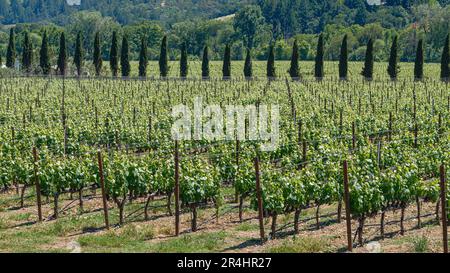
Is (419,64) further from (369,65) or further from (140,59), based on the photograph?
(140,59)

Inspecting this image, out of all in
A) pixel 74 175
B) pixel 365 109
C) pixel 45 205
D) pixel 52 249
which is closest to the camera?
pixel 52 249

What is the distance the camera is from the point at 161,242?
13.6 m

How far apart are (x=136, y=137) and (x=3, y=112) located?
10288mm

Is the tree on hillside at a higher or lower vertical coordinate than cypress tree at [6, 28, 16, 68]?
higher

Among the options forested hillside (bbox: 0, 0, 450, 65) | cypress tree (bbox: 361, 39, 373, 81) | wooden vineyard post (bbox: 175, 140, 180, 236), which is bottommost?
wooden vineyard post (bbox: 175, 140, 180, 236)

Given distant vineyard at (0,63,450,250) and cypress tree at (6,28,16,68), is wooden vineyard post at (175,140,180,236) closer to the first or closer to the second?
distant vineyard at (0,63,450,250)

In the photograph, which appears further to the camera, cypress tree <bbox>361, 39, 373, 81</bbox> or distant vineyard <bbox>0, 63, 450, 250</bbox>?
cypress tree <bbox>361, 39, 373, 81</bbox>

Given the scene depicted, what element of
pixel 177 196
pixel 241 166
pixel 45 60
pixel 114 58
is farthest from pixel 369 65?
pixel 177 196

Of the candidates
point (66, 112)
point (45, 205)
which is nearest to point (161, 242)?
point (45, 205)

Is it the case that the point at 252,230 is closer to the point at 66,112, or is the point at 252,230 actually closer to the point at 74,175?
the point at 74,175

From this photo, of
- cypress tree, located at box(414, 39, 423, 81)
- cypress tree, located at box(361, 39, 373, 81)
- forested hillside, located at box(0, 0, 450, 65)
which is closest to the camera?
cypress tree, located at box(414, 39, 423, 81)

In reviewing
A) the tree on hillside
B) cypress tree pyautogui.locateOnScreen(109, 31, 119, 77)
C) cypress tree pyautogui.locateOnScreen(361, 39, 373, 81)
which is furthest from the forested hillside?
cypress tree pyautogui.locateOnScreen(361, 39, 373, 81)

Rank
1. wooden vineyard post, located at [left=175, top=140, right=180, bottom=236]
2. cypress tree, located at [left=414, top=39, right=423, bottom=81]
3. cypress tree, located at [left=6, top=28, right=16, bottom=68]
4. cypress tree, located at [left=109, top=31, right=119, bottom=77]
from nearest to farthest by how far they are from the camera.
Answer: wooden vineyard post, located at [left=175, top=140, right=180, bottom=236], cypress tree, located at [left=414, top=39, right=423, bottom=81], cypress tree, located at [left=109, top=31, right=119, bottom=77], cypress tree, located at [left=6, top=28, right=16, bottom=68]

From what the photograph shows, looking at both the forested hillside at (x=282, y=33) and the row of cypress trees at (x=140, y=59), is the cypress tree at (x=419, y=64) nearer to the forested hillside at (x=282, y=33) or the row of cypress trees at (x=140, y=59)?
the row of cypress trees at (x=140, y=59)
